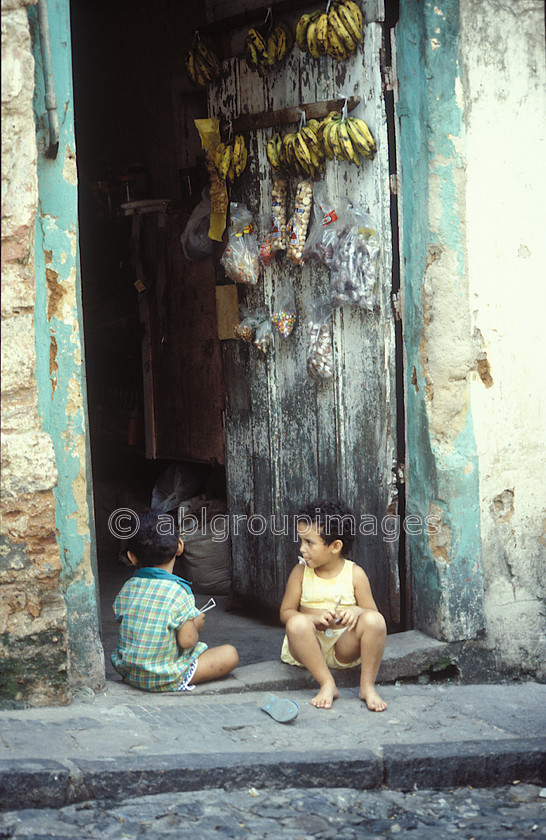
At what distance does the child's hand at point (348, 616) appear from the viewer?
13.3 feet

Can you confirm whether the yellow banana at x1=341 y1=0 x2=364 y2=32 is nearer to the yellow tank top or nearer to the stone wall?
the stone wall

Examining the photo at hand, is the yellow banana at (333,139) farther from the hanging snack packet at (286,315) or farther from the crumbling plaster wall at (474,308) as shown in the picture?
the hanging snack packet at (286,315)

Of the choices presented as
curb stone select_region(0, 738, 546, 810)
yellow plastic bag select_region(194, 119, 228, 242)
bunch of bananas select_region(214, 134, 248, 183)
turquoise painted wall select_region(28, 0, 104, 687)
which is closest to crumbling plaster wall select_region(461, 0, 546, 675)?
curb stone select_region(0, 738, 546, 810)

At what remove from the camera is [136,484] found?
7.61 meters

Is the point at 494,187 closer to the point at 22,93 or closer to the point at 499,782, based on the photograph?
the point at 22,93

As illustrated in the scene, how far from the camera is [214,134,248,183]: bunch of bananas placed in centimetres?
503

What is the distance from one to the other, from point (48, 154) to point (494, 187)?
6.59ft

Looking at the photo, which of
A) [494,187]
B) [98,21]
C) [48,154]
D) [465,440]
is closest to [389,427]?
[465,440]

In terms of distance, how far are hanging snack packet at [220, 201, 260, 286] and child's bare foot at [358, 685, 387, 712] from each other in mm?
2115

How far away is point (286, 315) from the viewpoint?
4902mm

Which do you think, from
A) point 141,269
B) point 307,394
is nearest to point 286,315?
point 307,394

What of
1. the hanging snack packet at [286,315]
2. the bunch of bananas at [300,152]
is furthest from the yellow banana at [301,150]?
the hanging snack packet at [286,315]

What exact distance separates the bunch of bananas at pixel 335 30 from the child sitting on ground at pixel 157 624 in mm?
2274

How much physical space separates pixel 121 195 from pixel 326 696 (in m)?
4.44
